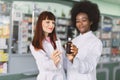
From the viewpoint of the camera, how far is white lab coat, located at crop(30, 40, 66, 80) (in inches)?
94.9

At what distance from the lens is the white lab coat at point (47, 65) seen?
2410 mm

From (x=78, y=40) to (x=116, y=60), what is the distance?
8.44ft

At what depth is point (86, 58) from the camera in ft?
7.09

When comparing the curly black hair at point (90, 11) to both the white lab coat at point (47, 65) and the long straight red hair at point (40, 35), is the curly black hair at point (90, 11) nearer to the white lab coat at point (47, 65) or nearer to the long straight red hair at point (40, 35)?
the long straight red hair at point (40, 35)

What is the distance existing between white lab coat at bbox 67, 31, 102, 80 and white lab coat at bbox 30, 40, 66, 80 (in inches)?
5.4

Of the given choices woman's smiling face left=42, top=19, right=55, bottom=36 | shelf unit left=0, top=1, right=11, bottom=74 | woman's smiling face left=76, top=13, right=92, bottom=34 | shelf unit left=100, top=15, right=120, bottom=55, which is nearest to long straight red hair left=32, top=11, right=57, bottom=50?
woman's smiling face left=42, top=19, right=55, bottom=36

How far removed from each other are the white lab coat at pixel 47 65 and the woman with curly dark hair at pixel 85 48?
14 centimetres

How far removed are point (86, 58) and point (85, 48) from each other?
0.13m

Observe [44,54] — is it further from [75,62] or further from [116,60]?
[116,60]

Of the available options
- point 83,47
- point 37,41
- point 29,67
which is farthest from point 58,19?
point 83,47

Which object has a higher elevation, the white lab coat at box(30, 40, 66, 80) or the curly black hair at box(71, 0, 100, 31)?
the curly black hair at box(71, 0, 100, 31)

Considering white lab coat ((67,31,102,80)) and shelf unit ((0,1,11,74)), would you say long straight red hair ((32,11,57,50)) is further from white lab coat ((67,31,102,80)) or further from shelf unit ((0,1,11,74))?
shelf unit ((0,1,11,74))

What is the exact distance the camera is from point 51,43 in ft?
8.46

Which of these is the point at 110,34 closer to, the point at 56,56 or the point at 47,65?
the point at 47,65
